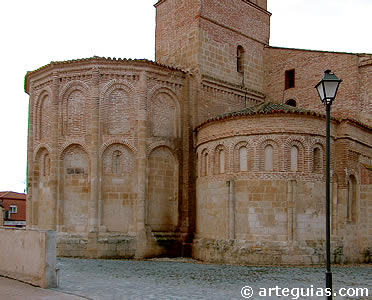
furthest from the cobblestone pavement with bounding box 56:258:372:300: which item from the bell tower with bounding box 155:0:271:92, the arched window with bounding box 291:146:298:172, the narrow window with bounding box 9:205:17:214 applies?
the narrow window with bounding box 9:205:17:214

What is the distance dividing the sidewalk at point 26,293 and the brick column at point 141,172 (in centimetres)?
753

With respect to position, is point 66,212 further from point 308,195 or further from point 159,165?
point 308,195

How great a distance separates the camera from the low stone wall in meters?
10.5

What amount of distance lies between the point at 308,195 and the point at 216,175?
11.8 feet

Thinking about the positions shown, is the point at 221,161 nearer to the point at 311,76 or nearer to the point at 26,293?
the point at 311,76

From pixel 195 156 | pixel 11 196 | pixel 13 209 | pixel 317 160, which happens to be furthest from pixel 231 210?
pixel 11 196

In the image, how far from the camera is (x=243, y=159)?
17109 mm

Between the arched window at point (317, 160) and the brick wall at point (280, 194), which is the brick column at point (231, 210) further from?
the arched window at point (317, 160)

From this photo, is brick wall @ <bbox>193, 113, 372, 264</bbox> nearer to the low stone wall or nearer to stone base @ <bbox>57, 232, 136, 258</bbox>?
stone base @ <bbox>57, 232, 136, 258</bbox>

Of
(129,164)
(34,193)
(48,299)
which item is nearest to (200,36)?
(129,164)

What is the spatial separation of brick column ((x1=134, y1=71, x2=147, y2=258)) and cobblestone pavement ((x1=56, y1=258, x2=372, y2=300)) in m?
1.75

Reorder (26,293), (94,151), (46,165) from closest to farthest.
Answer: (26,293) < (94,151) < (46,165)

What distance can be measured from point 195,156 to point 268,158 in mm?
4125

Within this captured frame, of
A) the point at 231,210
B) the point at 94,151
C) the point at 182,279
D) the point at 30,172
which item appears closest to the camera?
the point at 182,279
